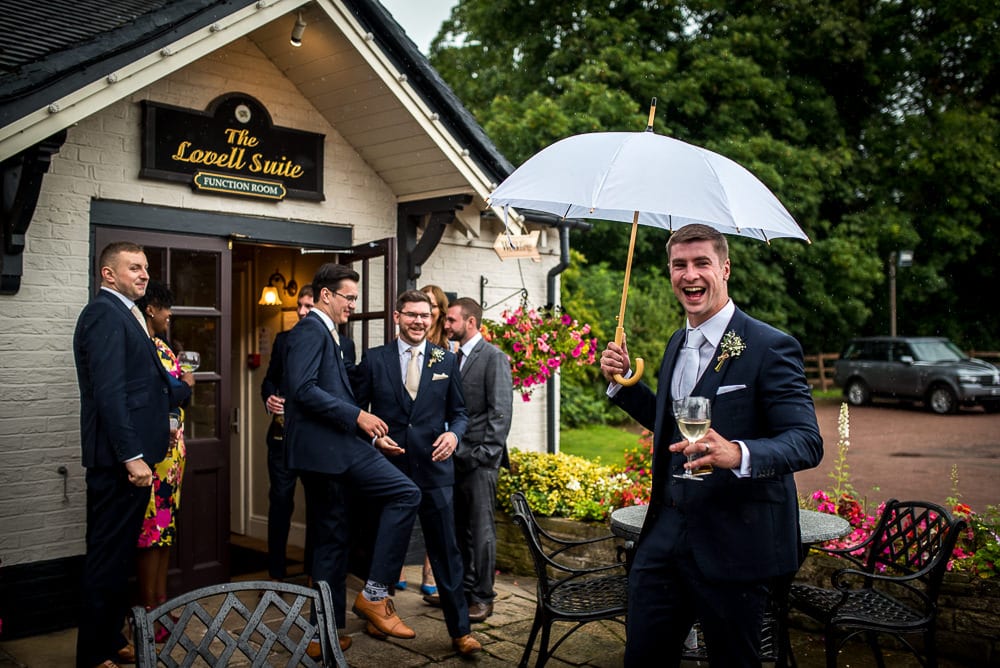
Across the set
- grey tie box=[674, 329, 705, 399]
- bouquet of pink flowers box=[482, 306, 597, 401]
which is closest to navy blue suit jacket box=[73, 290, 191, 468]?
grey tie box=[674, 329, 705, 399]

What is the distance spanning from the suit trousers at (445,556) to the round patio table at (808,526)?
103 centimetres

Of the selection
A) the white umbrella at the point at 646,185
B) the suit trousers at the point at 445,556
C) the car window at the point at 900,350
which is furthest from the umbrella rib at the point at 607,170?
the car window at the point at 900,350

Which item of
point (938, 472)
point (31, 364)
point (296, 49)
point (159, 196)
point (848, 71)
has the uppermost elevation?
point (848, 71)

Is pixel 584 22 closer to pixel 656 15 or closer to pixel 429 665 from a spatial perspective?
pixel 656 15

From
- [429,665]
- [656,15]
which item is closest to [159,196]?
[429,665]

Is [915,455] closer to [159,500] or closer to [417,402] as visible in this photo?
[417,402]

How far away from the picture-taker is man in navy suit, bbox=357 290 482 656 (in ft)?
18.0

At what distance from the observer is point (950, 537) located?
4.34m

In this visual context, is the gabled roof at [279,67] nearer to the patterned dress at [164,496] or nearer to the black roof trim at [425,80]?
the black roof trim at [425,80]

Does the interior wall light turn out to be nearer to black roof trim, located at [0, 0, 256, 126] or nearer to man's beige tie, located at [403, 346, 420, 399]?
black roof trim, located at [0, 0, 256, 126]

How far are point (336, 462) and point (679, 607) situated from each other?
2626 millimetres

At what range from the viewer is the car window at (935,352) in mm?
22062

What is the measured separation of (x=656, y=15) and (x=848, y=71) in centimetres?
569

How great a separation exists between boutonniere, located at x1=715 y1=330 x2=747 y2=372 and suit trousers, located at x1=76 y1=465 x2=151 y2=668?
3302 mm
